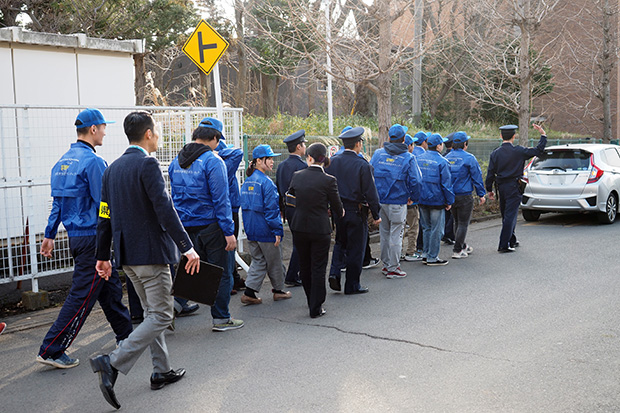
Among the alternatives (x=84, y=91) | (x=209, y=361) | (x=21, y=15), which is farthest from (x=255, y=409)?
(x=21, y=15)

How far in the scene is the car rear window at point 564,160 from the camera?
12.7 metres

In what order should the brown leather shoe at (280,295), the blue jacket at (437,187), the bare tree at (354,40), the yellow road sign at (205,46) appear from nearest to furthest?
the brown leather shoe at (280,295)
the yellow road sign at (205,46)
the blue jacket at (437,187)
the bare tree at (354,40)

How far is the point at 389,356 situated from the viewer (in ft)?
17.3

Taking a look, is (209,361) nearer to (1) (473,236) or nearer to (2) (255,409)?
(2) (255,409)

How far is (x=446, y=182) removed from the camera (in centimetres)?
919

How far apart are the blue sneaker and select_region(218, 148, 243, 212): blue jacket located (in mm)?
2680

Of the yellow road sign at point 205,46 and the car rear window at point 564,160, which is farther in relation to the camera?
the car rear window at point 564,160

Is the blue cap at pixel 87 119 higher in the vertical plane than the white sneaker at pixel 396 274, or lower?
higher

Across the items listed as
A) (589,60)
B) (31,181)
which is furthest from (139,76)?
(589,60)

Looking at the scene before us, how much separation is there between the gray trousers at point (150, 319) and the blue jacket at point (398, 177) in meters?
4.43

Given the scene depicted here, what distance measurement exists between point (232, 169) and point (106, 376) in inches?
139

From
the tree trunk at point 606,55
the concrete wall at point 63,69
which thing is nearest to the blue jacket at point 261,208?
the concrete wall at point 63,69

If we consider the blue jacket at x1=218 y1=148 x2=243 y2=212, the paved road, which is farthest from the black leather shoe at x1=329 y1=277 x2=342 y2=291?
the blue jacket at x1=218 y1=148 x2=243 y2=212

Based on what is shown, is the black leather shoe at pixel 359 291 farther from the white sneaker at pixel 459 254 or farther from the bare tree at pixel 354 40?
the bare tree at pixel 354 40
